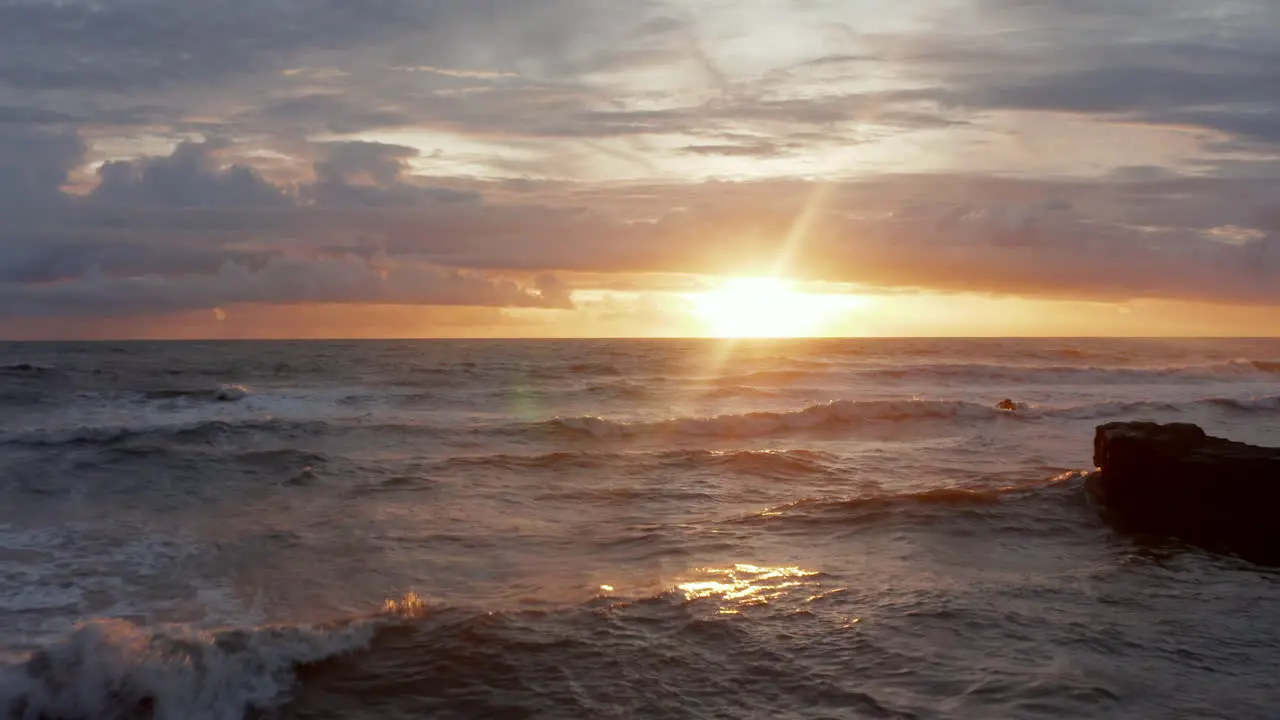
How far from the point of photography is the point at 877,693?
25.5ft

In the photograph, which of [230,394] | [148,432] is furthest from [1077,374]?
[148,432]

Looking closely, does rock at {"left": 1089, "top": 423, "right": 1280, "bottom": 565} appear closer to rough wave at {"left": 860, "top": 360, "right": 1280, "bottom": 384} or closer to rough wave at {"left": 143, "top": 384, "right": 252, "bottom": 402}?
rough wave at {"left": 143, "top": 384, "right": 252, "bottom": 402}

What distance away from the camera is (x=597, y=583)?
37.7 feet

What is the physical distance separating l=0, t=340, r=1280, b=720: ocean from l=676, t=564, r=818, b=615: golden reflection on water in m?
0.07

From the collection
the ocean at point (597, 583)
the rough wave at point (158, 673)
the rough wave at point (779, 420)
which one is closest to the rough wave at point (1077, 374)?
the rough wave at point (779, 420)

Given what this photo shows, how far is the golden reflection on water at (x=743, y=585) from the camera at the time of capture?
34.4 feet

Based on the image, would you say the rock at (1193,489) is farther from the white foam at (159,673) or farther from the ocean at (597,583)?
the white foam at (159,673)

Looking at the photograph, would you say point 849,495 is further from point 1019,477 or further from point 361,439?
point 361,439

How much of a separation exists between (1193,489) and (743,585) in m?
7.85

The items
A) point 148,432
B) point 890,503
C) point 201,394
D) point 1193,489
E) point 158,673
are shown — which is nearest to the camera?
point 158,673

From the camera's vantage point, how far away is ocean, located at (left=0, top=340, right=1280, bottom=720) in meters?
7.95

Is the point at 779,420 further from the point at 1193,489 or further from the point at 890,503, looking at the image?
the point at 1193,489

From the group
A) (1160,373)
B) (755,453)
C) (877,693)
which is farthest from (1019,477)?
(1160,373)

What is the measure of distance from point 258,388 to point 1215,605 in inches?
1723
